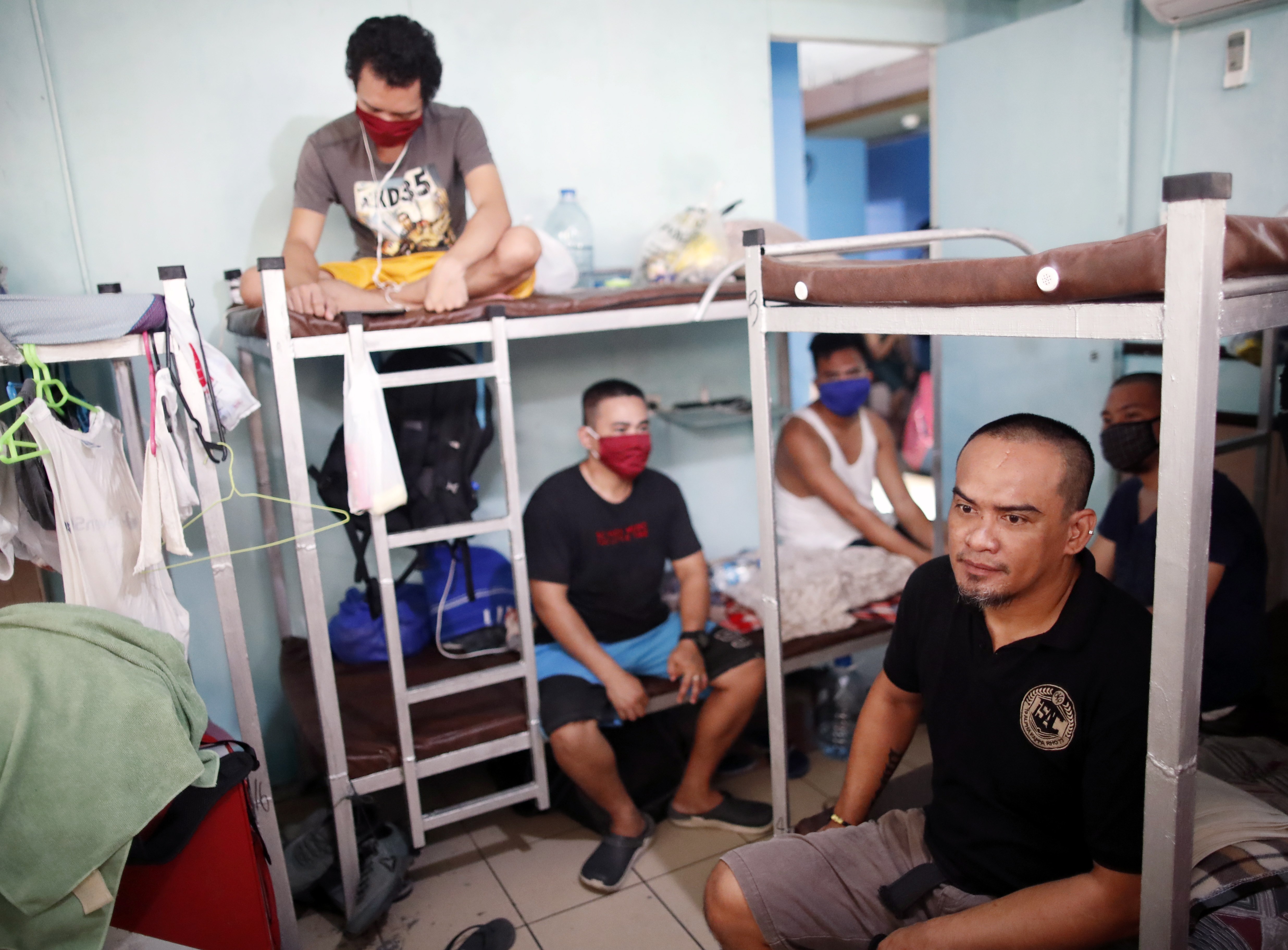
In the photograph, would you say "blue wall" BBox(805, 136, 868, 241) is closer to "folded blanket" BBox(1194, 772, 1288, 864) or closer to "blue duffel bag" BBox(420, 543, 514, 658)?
"blue duffel bag" BBox(420, 543, 514, 658)

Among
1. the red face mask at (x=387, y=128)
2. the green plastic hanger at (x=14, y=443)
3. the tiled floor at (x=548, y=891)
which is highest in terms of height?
the red face mask at (x=387, y=128)

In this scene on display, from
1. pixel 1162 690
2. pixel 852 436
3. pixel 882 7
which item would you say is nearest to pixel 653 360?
pixel 852 436

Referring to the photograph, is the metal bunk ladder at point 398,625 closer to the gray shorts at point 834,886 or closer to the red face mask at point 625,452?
the red face mask at point 625,452

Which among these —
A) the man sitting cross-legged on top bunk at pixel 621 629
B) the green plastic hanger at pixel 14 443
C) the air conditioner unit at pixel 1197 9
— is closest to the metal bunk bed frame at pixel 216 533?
the green plastic hanger at pixel 14 443

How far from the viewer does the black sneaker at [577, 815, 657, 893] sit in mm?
2758

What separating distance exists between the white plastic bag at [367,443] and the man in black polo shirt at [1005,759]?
1.28 meters

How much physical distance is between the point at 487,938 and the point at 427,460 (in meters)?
1.39

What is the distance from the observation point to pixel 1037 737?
1.74 meters

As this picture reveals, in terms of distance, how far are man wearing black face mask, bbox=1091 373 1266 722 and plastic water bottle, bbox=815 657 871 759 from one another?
112cm

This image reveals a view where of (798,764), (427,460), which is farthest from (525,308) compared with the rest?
(798,764)

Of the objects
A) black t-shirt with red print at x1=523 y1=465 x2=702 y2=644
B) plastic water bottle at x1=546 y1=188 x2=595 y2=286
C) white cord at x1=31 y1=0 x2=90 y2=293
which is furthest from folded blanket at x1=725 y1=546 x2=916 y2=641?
white cord at x1=31 y1=0 x2=90 y2=293

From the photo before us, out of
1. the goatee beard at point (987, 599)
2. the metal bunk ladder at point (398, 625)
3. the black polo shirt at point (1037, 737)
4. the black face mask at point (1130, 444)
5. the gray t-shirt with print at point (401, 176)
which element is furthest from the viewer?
the gray t-shirt with print at point (401, 176)

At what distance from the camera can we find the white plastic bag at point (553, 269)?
2943 mm

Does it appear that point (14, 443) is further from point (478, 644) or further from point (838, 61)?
point (838, 61)
